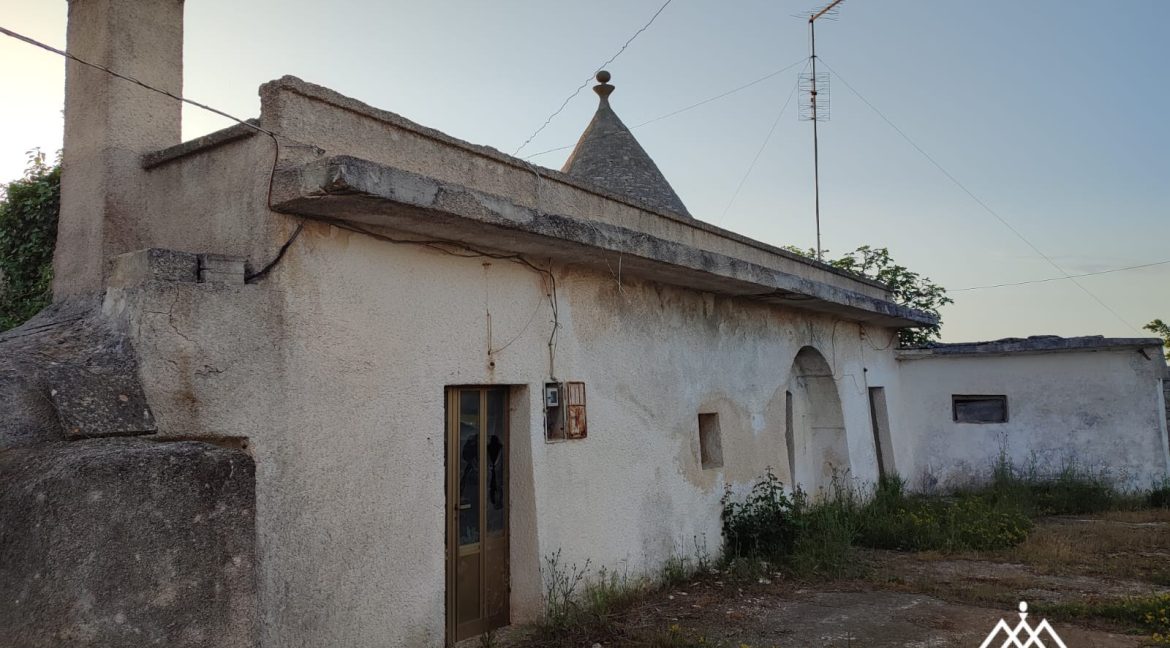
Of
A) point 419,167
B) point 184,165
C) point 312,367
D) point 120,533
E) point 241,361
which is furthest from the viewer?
point 419,167

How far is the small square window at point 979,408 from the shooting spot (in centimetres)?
1280

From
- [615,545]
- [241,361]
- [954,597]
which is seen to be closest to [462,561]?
[615,545]

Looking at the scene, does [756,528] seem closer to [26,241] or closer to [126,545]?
[126,545]

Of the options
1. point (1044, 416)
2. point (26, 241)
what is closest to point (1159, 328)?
point (1044, 416)

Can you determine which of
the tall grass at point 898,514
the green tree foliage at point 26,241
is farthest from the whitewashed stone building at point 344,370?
the green tree foliage at point 26,241

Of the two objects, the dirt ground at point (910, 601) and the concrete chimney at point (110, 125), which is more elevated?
the concrete chimney at point (110, 125)

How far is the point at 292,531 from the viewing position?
438cm

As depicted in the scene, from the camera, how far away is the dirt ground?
5684mm

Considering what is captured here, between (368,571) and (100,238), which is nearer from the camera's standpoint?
(368,571)

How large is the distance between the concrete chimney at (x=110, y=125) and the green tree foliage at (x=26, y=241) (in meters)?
3.81

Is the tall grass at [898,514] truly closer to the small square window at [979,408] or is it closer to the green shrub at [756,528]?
the green shrub at [756,528]

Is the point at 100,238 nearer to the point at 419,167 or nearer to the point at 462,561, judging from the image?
the point at 419,167

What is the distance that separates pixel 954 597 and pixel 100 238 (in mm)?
6907

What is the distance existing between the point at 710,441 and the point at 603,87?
7229 millimetres
